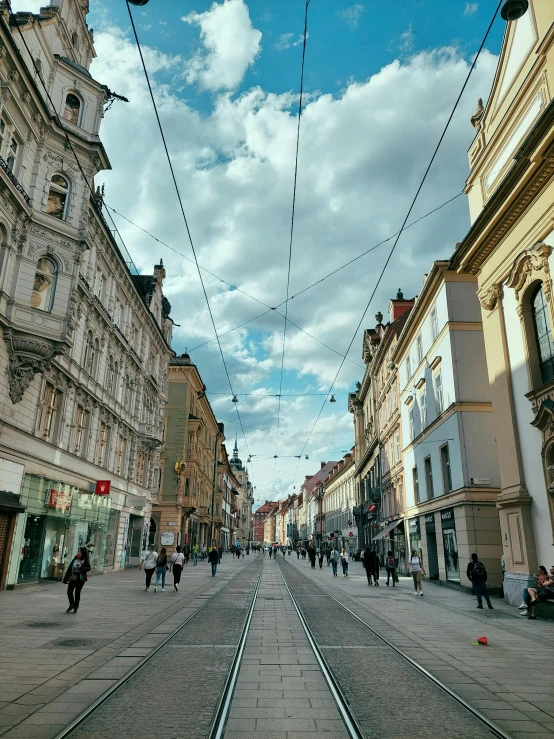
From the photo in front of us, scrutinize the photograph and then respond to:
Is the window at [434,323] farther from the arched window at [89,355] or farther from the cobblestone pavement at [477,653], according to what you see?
the arched window at [89,355]

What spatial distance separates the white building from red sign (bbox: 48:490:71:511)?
16.3m

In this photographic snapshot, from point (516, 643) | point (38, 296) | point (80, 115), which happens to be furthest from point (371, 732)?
point (80, 115)

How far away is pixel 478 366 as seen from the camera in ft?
77.7

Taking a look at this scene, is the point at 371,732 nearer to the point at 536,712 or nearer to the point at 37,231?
the point at 536,712

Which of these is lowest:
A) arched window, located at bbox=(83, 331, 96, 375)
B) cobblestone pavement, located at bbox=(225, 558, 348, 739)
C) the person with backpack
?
cobblestone pavement, located at bbox=(225, 558, 348, 739)

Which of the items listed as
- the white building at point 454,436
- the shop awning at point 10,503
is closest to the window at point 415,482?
the white building at point 454,436

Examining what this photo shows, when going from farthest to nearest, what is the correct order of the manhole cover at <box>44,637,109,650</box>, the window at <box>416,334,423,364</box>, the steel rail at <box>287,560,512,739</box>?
the window at <box>416,334,423,364</box>, the manhole cover at <box>44,637,109,650</box>, the steel rail at <box>287,560,512,739</box>

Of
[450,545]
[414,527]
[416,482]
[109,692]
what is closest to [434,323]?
[416,482]

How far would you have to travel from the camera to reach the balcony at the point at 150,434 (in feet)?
118

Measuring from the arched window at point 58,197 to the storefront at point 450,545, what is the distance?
20268mm

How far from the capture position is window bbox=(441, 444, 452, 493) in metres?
25.1

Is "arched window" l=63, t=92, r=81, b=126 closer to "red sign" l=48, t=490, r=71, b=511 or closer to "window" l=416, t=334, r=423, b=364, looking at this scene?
"red sign" l=48, t=490, r=71, b=511

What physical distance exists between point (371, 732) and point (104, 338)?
82.6 ft

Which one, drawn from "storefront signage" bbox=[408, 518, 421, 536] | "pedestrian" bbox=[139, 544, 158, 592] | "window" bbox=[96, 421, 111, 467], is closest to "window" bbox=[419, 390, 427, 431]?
"storefront signage" bbox=[408, 518, 421, 536]
